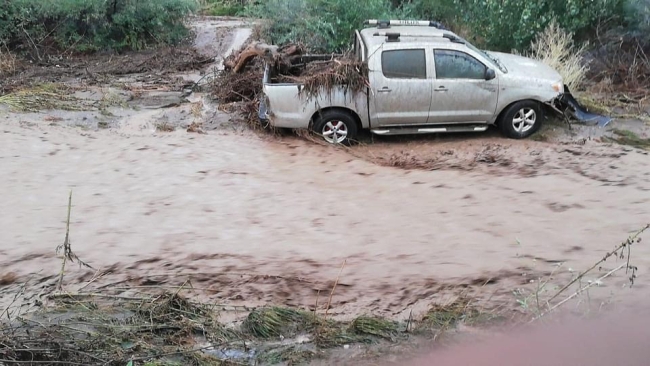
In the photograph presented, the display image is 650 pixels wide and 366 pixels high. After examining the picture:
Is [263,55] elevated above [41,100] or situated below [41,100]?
above

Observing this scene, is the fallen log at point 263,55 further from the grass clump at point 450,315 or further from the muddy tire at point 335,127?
the grass clump at point 450,315

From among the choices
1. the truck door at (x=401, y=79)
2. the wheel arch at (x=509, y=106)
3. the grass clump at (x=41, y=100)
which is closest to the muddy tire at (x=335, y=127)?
the truck door at (x=401, y=79)

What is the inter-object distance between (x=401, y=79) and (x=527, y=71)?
2.07 m

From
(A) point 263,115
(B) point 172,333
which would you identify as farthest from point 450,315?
(A) point 263,115

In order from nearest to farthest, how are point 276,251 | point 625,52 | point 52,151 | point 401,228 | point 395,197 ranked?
point 276,251 → point 401,228 → point 395,197 → point 52,151 → point 625,52

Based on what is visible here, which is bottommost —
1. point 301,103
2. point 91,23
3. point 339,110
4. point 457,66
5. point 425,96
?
point 339,110

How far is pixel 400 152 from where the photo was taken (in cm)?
949

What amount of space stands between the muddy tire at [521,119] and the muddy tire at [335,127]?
2382mm

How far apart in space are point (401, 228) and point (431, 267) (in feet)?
3.46

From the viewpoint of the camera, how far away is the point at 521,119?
31.6ft

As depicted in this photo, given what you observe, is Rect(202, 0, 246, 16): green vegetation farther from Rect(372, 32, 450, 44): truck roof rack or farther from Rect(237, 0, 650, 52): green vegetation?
Rect(372, 32, 450, 44): truck roof rack

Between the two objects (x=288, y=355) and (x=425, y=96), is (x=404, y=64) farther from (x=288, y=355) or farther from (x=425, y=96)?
(x=288, y=355)

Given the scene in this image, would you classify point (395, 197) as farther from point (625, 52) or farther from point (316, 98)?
point (625, 52)

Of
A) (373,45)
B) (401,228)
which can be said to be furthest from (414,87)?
(401,228)
